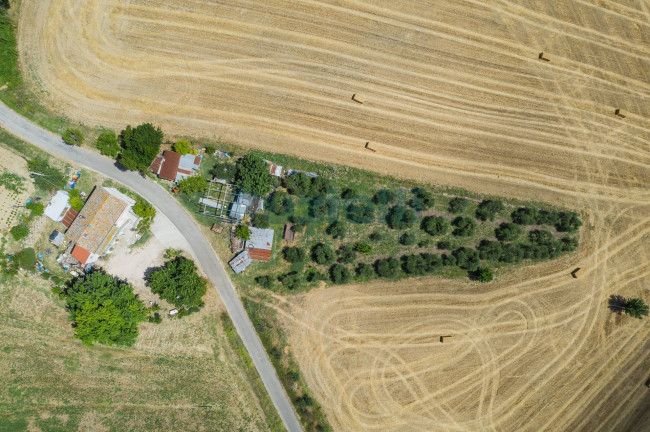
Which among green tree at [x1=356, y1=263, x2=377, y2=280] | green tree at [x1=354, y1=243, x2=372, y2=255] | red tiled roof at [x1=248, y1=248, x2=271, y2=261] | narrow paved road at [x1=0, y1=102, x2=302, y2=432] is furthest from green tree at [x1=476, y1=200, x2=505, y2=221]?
narrow paved road at [x1=0, y1=102, x2=302, y2=432]

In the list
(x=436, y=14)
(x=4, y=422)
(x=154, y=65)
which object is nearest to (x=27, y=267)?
(x=4, y=422)

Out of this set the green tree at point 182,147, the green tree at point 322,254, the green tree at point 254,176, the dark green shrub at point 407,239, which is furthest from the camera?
the dark green shrub at point 407,239

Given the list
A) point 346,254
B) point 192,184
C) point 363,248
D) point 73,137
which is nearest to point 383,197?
point 363,248

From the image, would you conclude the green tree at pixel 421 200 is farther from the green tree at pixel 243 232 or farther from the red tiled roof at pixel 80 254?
the red tiled roof at pixel 80 254

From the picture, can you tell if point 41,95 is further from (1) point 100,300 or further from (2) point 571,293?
(2) point 571,293

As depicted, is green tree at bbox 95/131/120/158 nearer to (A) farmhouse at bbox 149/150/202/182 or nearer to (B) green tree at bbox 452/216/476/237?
(A) farmhouse at bbox 149/150/202/182

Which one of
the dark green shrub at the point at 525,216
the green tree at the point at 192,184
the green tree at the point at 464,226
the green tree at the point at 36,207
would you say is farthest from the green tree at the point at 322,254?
the green tree at the point at 36,207

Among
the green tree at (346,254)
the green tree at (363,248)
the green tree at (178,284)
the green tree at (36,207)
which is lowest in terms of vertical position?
the green tree at (178,284)
